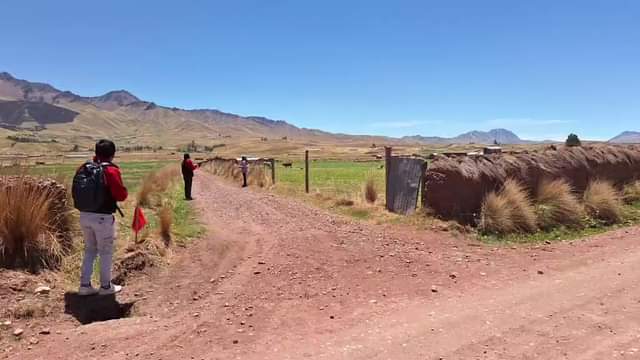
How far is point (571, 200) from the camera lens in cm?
→ 1306

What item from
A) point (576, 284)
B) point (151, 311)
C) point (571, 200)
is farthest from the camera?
point (571, 200)

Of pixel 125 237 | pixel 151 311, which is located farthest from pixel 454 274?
pixel 125 237

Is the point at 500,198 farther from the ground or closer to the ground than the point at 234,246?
farther from the ground

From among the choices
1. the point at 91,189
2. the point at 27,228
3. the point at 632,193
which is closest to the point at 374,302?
the point at 91,189

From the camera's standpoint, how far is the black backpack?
21.7 ft

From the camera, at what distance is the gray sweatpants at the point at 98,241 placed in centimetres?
675

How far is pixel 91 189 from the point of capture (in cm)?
661

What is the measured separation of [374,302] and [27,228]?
4760mm

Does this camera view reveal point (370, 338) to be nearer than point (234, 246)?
Yes

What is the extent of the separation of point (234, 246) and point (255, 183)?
17.1 meters

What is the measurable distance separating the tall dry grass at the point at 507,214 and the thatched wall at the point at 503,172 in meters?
0.46

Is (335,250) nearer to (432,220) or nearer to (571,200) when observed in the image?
(432,220)

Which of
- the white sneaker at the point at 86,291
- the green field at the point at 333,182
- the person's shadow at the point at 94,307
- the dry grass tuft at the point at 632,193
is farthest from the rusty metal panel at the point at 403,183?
the white sneaker at the point at 86,291

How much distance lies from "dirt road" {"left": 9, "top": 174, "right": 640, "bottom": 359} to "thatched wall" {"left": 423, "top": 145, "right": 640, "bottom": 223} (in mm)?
1829
